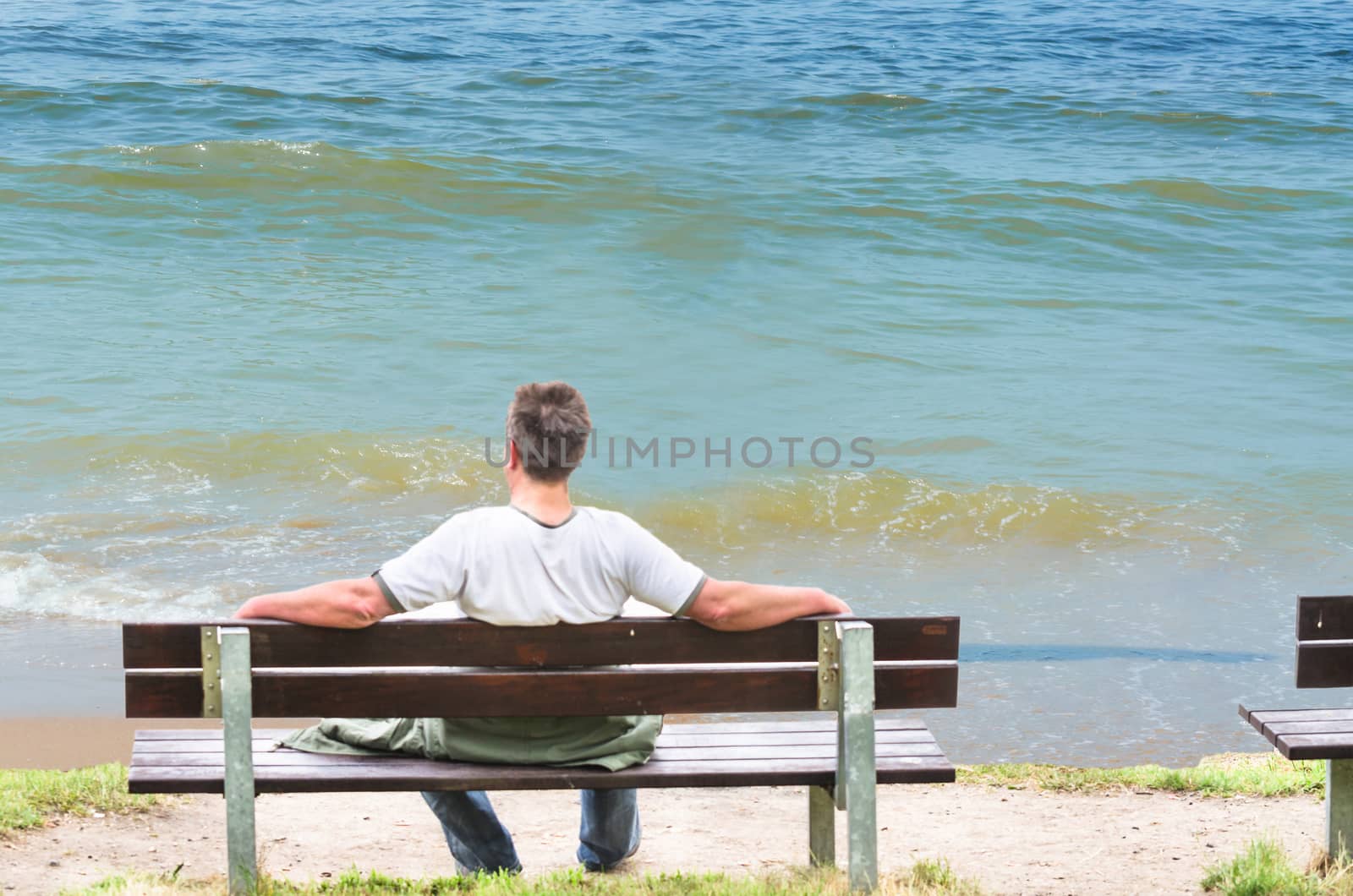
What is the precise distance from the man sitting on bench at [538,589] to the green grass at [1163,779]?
219 centimetres

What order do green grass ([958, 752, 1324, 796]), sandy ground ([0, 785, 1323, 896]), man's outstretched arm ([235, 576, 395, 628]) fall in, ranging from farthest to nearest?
green grass ([958, 752, 1324, 796])
sandy ground ([0, 785, 1323, 896])
man's outstretched arm ([235, 576, 395, 628])

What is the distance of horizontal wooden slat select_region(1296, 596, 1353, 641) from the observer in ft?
12.4

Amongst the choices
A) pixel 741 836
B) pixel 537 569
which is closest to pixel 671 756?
pixel 537 569

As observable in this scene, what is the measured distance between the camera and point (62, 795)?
14.8ft

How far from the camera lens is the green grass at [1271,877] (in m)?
3.67

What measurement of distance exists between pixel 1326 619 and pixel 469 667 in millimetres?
2161

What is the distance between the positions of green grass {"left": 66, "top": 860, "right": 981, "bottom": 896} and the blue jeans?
0.34ft

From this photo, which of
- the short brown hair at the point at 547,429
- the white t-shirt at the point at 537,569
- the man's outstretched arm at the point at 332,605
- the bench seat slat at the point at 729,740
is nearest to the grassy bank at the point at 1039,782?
the bench seat slat at the point at 729,740

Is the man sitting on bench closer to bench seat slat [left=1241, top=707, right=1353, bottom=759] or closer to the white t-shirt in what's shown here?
the white t-shirt

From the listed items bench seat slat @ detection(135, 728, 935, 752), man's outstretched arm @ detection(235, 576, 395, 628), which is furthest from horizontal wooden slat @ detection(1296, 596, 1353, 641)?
man's outstretched arm @ detection(235, 576, 395, 628)

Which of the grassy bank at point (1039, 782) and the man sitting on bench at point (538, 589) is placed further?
the grassy bank at point (1039, 782)

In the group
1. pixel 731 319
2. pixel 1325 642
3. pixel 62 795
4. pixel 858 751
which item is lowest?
pixel 62 795

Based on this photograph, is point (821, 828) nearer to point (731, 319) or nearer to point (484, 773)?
point (484, 773)

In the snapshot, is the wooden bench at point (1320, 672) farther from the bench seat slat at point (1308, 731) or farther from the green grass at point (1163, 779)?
the green grass at point (1163, 779)
